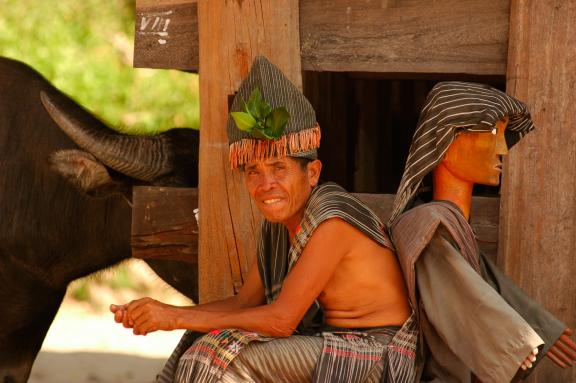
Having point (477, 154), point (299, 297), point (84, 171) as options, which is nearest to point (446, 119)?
point (477, 154)

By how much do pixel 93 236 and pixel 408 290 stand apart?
2.55 m

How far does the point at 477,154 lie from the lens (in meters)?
3.81

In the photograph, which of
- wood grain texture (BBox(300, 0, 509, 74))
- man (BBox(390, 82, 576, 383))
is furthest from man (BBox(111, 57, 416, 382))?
wood grain texture (BBox(300, 0, 509, 74))

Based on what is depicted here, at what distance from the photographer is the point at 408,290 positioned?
3.76 metres

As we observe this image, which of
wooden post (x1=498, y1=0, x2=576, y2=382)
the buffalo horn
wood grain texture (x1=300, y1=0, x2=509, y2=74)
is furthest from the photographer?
the buffalo horn

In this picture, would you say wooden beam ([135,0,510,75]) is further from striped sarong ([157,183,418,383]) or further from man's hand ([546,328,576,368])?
man's hand ([546,328,576,368])

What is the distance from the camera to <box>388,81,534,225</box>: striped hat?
12.3ft

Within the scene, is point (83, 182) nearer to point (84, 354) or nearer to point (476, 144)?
point (476, 144)

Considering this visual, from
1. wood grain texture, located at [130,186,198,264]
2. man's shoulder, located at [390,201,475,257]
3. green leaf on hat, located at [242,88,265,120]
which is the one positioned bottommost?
wood grain texture, located at [130,186,198,264]

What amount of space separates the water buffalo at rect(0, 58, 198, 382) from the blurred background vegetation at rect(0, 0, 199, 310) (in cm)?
528

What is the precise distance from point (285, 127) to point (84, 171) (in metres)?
1.84

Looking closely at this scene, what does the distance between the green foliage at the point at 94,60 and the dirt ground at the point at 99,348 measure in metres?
1.98

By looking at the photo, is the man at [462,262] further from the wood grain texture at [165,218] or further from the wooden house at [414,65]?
the wood grain texture at [165,218]

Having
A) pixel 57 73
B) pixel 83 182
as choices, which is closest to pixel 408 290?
pixel 83 182
